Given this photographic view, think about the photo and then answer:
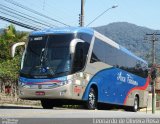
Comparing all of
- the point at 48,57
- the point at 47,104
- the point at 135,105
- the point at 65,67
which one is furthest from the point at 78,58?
the point at 135,105

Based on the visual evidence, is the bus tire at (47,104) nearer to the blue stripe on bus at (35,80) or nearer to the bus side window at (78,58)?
the blue stripe on bus at (35,80)

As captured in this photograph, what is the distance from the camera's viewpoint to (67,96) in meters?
17.0

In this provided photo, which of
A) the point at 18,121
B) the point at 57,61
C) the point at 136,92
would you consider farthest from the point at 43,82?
the point at 18,121

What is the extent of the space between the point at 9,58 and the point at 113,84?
20116mm

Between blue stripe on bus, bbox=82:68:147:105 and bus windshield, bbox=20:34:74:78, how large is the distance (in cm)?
171

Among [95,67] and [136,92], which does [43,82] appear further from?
[136,92]

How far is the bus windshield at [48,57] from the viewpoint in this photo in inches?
667

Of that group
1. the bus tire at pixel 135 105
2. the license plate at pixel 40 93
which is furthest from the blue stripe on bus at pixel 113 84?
the license plate at pixel 40 93

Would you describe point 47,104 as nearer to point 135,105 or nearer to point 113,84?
point 113,84

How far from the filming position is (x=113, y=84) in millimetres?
21609

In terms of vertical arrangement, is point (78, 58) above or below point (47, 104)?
above

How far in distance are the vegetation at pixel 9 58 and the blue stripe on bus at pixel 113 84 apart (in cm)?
956

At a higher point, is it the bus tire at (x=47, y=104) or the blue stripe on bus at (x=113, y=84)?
the blue stripe on bus at (x=113, y=84)

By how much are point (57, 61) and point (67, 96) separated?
4.44 ft
